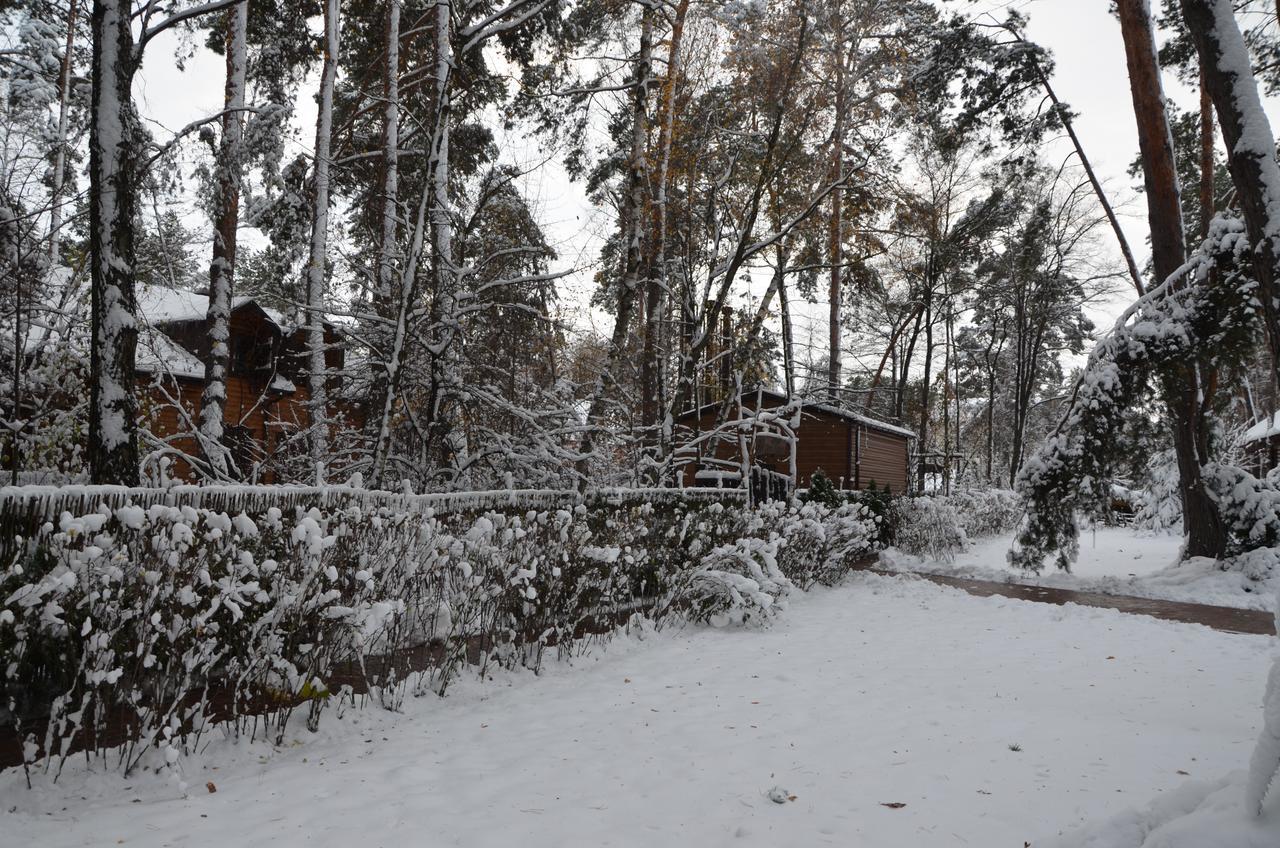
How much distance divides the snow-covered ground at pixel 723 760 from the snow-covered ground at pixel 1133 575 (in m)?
4.15

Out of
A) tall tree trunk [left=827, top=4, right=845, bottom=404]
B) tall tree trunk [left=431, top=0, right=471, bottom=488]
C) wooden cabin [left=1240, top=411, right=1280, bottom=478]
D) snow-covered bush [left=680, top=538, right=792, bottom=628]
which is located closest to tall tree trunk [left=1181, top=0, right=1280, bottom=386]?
snow-covered bush [left=680, top=538, right=792, bottom=628]

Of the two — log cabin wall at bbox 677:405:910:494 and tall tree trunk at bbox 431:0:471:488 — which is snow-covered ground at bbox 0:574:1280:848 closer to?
tall tree trunk at bbox 431:0:471:488

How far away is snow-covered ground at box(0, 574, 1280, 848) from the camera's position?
2.52m

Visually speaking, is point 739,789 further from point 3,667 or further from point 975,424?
point 975,424

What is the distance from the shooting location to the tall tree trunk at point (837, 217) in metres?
13.4

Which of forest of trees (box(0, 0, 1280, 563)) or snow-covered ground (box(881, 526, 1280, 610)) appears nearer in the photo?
forest of trees (box(0, 0, 1280, 563))

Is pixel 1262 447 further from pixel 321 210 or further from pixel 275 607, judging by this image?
pixel 275 607

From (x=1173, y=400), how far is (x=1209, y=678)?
3631mm

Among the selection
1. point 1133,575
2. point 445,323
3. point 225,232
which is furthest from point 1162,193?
point 225,232

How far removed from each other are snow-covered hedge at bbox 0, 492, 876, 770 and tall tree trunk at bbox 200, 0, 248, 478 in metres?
5.06

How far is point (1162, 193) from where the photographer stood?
31.7ft

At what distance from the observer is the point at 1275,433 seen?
910 inches

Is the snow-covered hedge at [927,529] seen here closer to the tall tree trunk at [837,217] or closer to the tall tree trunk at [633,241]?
the tall tree trunk at [837,217]

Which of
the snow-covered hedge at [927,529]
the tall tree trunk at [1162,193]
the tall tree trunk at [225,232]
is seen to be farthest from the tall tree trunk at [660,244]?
the tall tree trunk at [1162,193]
